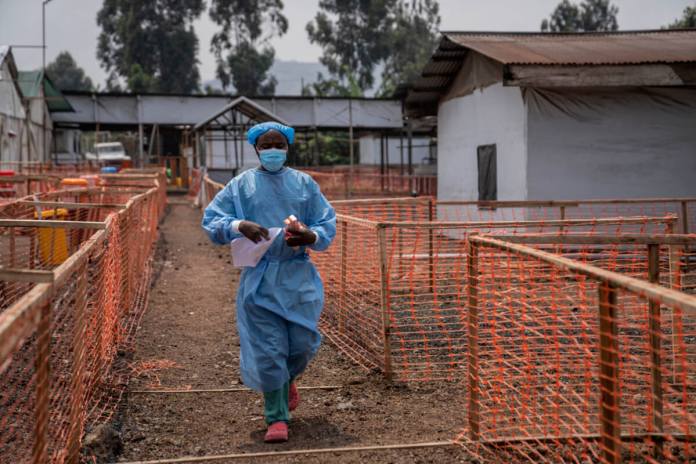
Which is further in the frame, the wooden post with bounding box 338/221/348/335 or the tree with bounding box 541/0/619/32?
the tree with bounding box 541/0/619/32

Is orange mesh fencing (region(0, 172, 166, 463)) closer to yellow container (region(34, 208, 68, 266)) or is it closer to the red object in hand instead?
yellow container (region(34, 208, 68, 266))

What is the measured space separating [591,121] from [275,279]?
11.2 m

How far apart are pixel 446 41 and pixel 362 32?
62.9 m

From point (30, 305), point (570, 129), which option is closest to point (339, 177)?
point (570, 129)

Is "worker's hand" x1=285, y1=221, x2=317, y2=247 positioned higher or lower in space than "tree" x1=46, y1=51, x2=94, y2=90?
lower

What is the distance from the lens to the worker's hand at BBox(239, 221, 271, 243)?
467 centimetres

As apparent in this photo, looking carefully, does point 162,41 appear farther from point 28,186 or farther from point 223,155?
point 28,186

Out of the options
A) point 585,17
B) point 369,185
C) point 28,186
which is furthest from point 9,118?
→ point 585,17

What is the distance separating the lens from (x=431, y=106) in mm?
20953

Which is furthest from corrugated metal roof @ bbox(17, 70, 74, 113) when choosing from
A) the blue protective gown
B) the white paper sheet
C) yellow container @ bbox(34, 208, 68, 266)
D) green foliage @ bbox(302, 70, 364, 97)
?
the white paper sheet

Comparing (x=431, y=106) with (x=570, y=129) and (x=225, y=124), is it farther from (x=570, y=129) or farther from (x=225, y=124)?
(x=225, y=124)

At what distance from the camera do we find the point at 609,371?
125 inches

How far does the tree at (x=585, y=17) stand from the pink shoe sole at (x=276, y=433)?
8939 centimetres

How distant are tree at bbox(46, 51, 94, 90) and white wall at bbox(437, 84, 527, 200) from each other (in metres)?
112
